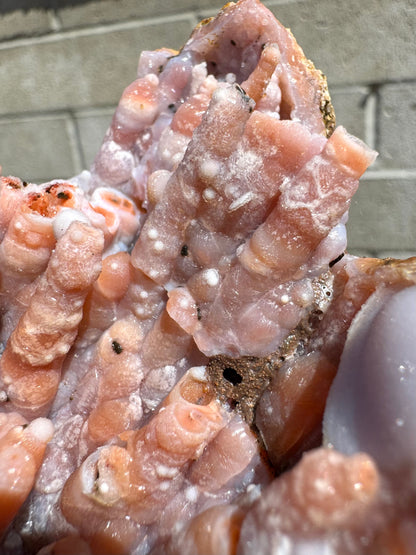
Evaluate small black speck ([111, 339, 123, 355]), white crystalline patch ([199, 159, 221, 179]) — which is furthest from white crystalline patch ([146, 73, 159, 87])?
small black speck ([111, 339, 123, 355])

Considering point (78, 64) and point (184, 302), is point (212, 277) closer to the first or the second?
point (184, 302)

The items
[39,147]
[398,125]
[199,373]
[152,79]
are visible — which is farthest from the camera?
[39,147]

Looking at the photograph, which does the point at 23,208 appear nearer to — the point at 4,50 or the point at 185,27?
the point at 185,27

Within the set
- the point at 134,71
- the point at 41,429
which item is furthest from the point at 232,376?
the point at 134,71

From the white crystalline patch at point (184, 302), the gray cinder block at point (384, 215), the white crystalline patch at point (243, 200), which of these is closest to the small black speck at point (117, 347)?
the white crystalline patch at point (184, 302)

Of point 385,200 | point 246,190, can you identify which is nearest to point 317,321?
point 246,190

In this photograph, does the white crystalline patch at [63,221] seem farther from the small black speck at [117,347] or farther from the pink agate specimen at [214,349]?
the small black speck at [117,347]
